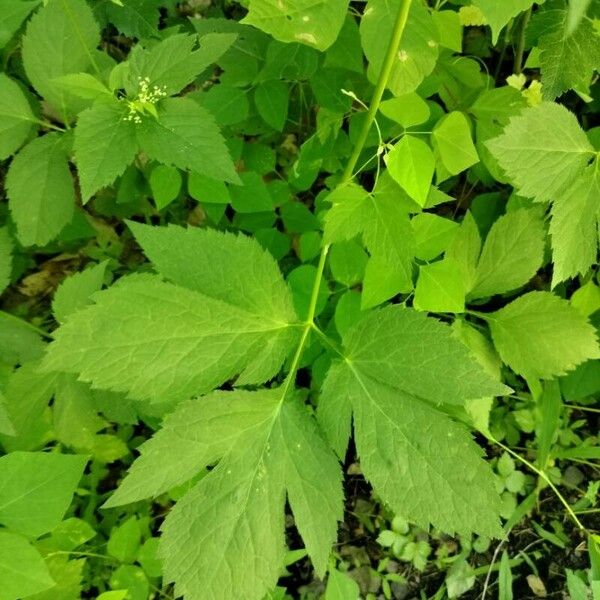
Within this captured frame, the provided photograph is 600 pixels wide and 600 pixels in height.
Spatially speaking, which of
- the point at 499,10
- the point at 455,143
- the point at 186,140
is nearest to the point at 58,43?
the point at 186,140

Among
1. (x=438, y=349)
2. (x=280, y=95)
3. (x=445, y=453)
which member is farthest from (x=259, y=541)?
(x=280, y=95)

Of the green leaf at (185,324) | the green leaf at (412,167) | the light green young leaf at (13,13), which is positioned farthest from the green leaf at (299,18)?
the light green young leaf at (13,13)

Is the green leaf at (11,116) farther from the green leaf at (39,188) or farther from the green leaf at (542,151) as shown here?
the green leaf at (542,151)

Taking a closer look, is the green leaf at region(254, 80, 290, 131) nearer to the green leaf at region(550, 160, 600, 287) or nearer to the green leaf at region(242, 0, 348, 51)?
the green leaf at region(242, 0, 348, 51)

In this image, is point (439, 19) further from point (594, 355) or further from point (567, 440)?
point (567, 440)

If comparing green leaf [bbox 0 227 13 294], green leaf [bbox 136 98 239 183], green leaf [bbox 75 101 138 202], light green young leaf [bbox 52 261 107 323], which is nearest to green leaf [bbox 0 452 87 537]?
light green young leaf [bbox 52 261 107 323]

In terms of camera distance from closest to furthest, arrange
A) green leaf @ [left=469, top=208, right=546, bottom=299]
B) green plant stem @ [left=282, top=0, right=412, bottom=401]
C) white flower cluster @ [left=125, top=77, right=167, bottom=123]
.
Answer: green plant stem @ [left=282, top=0, right=412, bottom=401] < white flower cluster @ [left=125, top=77, right=167, bottom=123] < green leaf @ [left=469, top=208, right=546, bottom=299]

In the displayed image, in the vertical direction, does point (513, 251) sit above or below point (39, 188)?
below

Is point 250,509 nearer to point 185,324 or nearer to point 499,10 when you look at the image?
point 185,324
